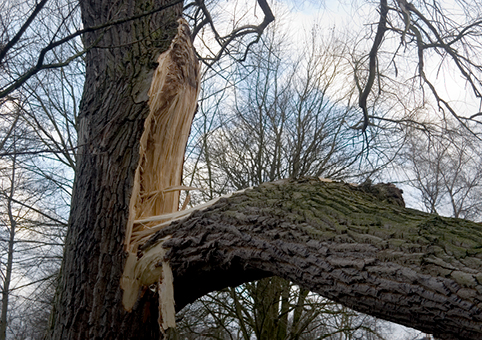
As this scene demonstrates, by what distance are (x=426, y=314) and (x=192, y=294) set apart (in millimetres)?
1623

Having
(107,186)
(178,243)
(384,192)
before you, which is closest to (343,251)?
(384,192)

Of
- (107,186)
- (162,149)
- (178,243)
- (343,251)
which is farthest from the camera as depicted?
(162,149)

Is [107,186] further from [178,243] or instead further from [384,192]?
[384,192]

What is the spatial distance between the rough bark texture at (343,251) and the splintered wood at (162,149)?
20 centimetres

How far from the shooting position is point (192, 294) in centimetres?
284

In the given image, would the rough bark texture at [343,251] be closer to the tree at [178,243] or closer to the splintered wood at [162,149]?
the tree at [178,243]

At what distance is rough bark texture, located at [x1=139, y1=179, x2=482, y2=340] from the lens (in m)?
1.63

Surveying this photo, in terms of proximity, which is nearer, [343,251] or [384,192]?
[343,251]

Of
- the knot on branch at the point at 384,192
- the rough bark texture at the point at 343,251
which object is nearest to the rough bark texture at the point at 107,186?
the rough bark texture at the point at 343,251

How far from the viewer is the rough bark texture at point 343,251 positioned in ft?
5.34

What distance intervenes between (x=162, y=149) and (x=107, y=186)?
55cm

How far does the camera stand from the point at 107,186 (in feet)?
9.45

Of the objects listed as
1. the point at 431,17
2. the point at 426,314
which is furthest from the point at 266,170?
the point at 426,314

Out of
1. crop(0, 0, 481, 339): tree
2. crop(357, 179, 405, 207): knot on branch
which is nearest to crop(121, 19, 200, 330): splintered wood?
crop(0, 0, 481, 339): tree
